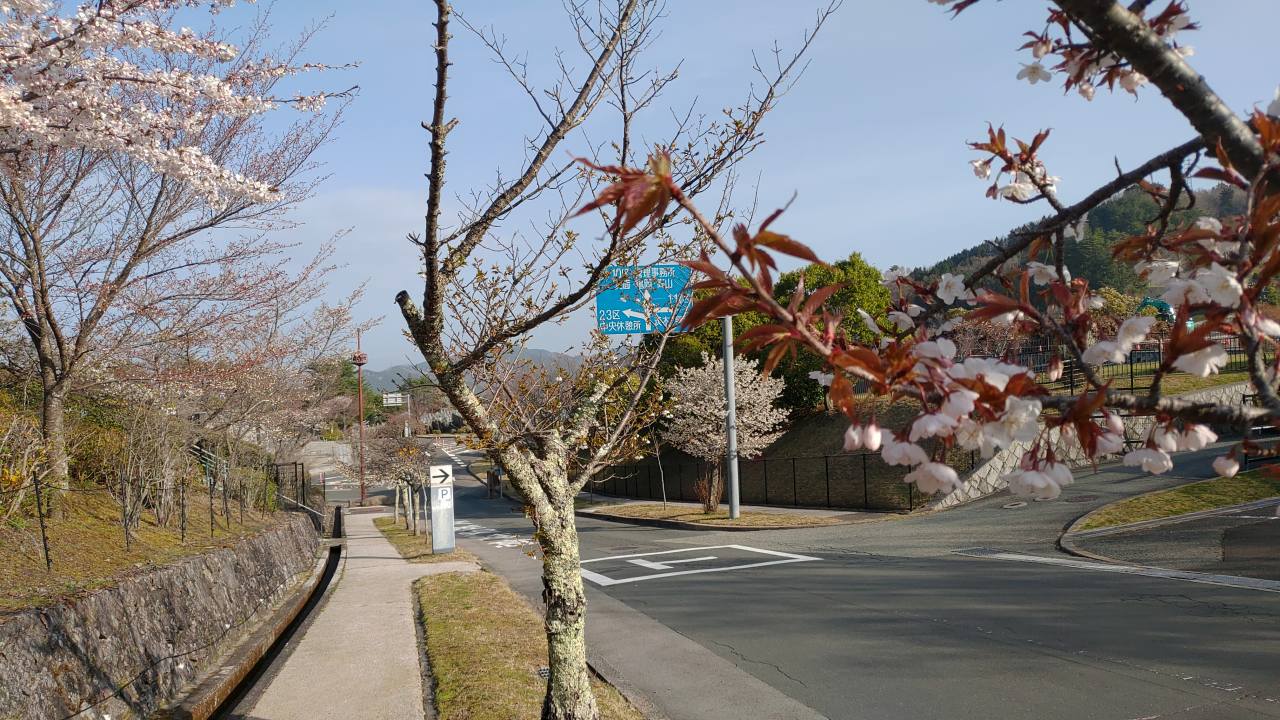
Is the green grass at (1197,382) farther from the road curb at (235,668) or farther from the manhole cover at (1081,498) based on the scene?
the road curb at (235,668)

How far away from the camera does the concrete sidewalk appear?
583cm

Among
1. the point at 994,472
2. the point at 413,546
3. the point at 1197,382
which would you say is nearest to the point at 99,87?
the point at 413,546

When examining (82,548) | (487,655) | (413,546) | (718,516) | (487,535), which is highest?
(82,548)

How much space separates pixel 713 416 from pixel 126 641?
1802 cm

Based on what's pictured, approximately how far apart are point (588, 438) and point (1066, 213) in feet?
11.3

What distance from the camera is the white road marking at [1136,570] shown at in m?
8.45

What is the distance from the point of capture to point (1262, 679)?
557 centimetres

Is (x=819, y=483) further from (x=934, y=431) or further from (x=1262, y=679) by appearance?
(x=934, y=431)

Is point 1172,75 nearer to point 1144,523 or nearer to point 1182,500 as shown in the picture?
point 1144,523

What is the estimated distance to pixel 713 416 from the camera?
2308 centimetres

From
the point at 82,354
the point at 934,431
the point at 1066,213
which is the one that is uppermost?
the point at 82,354

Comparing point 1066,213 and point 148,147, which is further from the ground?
point 148,147

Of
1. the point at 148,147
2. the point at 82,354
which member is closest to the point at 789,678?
the point at 148,147

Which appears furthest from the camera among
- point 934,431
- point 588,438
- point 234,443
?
point 234,443
